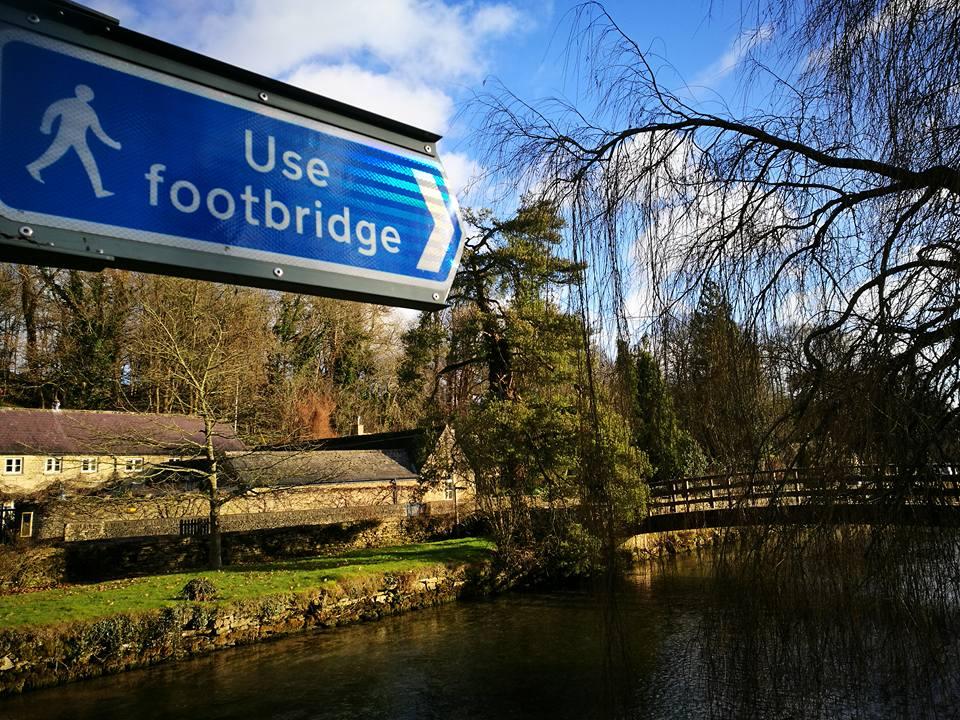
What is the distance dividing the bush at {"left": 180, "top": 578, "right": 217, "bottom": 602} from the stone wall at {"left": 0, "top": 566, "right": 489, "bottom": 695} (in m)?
0.33

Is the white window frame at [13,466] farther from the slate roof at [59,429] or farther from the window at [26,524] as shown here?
the window at [26,524]

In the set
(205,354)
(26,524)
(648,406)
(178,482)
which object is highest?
(205,354)

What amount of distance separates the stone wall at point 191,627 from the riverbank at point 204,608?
0.02 metres

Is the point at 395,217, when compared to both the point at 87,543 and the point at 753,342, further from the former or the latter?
the point at 87,543

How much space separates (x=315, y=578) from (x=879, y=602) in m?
13.3

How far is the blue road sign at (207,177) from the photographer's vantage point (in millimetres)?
1005

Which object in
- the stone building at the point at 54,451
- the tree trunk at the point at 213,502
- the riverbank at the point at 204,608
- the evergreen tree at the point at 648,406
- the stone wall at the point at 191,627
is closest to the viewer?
the evergreen tree at the point at 648,406

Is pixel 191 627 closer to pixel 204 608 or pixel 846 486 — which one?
pixel 204 608

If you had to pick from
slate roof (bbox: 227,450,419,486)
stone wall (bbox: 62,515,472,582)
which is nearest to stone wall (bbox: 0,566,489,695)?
stone wall (bbox: 62,515,472,582)

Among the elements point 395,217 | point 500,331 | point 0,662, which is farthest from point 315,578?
point 395,217

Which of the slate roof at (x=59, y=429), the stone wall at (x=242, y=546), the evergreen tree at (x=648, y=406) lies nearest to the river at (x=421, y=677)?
A: the evergreen tree at (x=648, y=406)

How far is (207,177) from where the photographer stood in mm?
1151

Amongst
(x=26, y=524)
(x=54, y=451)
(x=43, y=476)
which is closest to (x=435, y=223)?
(x=26, y=524)

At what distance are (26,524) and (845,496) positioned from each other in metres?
20.1
